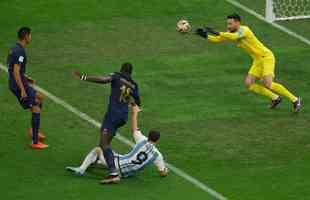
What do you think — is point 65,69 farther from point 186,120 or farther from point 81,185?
point 81,185

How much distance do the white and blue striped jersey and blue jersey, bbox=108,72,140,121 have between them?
61 cm

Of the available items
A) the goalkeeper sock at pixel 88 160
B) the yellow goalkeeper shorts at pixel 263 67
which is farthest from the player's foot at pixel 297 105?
the goalkeeper sock at pixel 88 160

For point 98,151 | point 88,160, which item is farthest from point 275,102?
point 88,160

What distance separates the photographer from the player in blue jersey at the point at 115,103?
1912 cm

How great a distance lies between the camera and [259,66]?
24062mm

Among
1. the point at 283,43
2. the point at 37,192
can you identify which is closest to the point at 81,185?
the point at 37,192

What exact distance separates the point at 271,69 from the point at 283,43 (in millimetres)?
4506

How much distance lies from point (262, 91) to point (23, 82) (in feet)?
19.7

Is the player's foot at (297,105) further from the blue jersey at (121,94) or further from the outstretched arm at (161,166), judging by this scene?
the blue jersey at (121,94)

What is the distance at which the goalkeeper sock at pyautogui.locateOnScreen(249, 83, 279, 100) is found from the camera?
23.7 m

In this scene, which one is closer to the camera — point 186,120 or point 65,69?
point 186,120

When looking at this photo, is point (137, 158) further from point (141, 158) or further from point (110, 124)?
point (110, 124)

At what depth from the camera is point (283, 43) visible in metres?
28.2

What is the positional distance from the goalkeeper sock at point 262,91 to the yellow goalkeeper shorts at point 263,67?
0.25 metres
